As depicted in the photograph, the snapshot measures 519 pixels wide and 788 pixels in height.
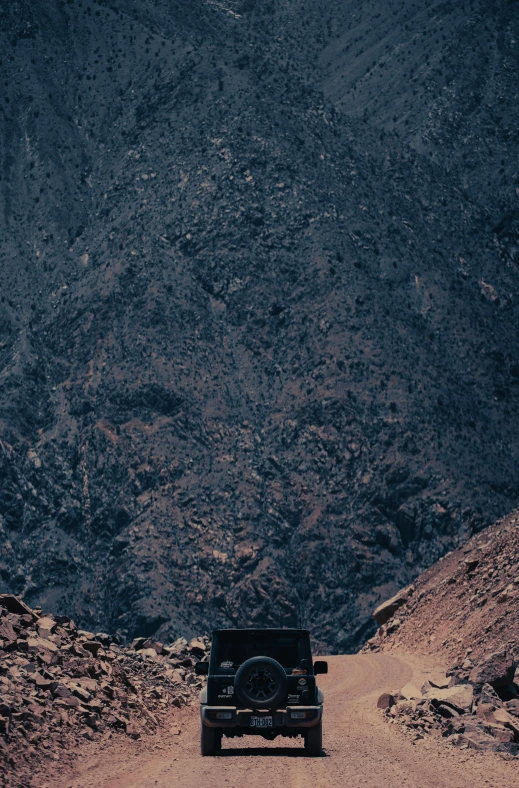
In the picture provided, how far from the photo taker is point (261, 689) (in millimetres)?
19859

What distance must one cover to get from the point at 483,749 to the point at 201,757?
5.36 metres

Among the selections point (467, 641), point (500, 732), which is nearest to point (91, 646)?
point (500, 732)

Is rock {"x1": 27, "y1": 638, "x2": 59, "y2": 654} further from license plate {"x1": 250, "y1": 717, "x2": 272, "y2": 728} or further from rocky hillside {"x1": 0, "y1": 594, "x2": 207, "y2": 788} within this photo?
license plate {"x1": 250, "y1": 717, "x2": 272, "y2": 728}

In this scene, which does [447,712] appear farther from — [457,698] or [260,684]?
[260,684]

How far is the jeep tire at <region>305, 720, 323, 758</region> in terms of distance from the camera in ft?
67.8

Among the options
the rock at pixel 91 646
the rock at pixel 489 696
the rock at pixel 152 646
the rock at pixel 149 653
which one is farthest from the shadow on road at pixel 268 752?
the rock at pixel 152 646

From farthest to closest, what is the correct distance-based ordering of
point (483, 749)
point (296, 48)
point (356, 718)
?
point (296, 48) → point (356, 718) → point (483, 749)

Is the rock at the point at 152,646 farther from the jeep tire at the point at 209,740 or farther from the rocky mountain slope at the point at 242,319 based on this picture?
the rocky mountain slope at the point at 242,319

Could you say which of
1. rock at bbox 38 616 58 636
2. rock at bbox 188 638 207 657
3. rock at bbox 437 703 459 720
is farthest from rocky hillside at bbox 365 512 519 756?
rock at bbox 38 616 58 636

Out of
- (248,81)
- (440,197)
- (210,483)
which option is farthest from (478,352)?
(248,81)

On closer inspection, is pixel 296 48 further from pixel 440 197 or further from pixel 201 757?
pixel 201 757

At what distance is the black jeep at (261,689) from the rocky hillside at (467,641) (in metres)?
4.20

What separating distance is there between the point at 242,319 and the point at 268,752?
98.4 meters

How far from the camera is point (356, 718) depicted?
1212 inches
